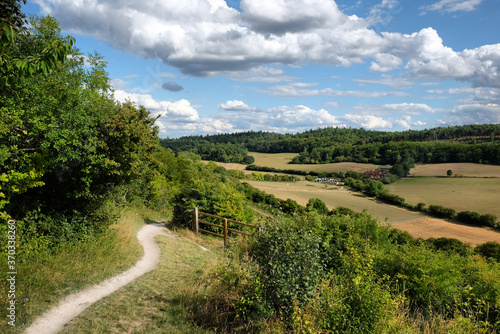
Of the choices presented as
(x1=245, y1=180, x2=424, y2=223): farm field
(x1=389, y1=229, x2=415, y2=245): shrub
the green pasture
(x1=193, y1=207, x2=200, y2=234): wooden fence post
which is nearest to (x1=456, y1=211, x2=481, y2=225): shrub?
(x1=245, y1=180, x2=424, y2=223): farm field

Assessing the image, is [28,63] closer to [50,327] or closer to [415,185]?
[50,327]

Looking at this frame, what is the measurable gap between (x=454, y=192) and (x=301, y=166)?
49357 millimetres

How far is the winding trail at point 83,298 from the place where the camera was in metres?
5.14

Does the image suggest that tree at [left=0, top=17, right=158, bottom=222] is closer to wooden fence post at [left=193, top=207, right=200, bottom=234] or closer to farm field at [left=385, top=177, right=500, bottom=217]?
wooden fence post at [left=193, top=207, right=200, bottom=234]

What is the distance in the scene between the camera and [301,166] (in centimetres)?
9956

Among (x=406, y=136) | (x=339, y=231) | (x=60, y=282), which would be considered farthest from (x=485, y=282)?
(x=406, y=136)

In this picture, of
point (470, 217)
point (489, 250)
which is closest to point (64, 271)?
point (489, 250)

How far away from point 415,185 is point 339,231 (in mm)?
62060

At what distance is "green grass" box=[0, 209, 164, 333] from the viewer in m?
5.52

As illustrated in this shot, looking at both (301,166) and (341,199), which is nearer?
(341,199)

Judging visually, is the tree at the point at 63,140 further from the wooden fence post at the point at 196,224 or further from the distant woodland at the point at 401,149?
the distant woodland at the point at 401,149

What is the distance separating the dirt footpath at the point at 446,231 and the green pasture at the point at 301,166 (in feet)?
134

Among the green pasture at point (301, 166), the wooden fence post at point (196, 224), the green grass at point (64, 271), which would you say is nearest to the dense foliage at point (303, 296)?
the green grass at point (64, 271)

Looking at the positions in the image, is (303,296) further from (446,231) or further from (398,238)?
(446,231)
